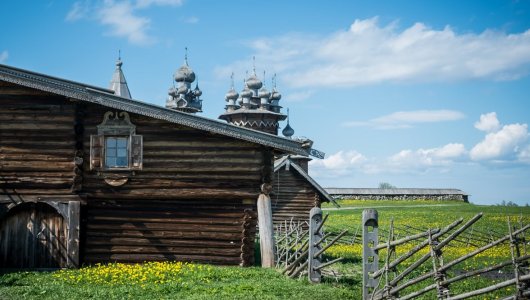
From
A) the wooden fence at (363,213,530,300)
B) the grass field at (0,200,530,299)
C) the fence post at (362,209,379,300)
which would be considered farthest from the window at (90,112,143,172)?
the wooden fence at (363,213,530,300)

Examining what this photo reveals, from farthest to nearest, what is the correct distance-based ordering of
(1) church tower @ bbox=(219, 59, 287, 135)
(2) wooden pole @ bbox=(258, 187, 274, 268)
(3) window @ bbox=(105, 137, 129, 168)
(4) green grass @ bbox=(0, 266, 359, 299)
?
(1) church tower @ bbox=(219, 59, 287, 135) < (3) window @ bbox=(105, 137, 129, 168) < (2) wooden pole @ bbox=(258, 187, 274, 268) < (4) green grass @ bbox=(0, 266, 359, 299)

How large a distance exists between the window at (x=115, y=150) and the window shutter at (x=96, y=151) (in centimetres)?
18

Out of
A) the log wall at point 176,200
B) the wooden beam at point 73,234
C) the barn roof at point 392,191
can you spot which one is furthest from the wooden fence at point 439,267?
the barn roof at point 392,191

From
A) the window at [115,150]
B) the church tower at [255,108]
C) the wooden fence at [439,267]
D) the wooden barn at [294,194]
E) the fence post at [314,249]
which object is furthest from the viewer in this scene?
the church tower at [255,108]

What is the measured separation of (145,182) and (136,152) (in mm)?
1002

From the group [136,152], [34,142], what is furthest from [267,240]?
[34,142]

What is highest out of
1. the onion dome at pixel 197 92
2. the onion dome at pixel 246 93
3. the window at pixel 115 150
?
the onion dome at pixel 197 92

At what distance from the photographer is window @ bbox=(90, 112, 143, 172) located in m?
18.1

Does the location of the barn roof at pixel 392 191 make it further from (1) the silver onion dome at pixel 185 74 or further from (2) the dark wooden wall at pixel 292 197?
(2) the dark wooden wall at pixel 292 197

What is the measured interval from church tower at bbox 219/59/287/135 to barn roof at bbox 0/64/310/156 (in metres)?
37.4

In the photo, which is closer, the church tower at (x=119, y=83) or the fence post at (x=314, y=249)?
the fence post at (x=314, y=249)

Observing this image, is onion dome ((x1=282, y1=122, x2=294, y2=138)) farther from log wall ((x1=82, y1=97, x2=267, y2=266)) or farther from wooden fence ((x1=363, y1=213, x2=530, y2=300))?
wooden fence ((x1=363, y1=213, x2=530, y2=300))

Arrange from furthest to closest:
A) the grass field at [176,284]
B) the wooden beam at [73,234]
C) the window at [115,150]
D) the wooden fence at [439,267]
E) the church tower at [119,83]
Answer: the church tower at [119,83] → the window at [115,150] → the wooden beam at [73,234] → the grass field at [176,284] → the wooden fence at [439,267]

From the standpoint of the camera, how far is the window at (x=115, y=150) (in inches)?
716
